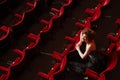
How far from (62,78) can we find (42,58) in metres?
0.19

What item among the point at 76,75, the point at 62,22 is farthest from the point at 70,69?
the point at 62,22

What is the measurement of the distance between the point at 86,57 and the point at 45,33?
8.7 inches

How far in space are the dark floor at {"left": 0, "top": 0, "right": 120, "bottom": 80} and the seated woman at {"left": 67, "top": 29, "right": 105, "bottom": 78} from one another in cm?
4

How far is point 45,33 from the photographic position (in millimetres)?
1124

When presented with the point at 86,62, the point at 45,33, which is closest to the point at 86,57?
the point at 86,62

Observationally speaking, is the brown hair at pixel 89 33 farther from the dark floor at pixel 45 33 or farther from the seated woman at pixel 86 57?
the dark floor at pixel 45 33

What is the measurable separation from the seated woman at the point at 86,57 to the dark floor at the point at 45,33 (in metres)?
0.04

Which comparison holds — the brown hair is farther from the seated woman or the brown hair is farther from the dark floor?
the dark floor

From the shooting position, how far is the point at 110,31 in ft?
4.17

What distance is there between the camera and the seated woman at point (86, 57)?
36.3 inches

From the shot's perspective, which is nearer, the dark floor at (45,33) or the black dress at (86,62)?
the black dress at (86,62)

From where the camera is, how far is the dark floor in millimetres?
1084

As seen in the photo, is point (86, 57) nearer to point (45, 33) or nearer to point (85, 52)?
point (85, 52)

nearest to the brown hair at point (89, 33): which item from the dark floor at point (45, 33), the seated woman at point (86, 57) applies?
the seated woman at point (86, 57)
